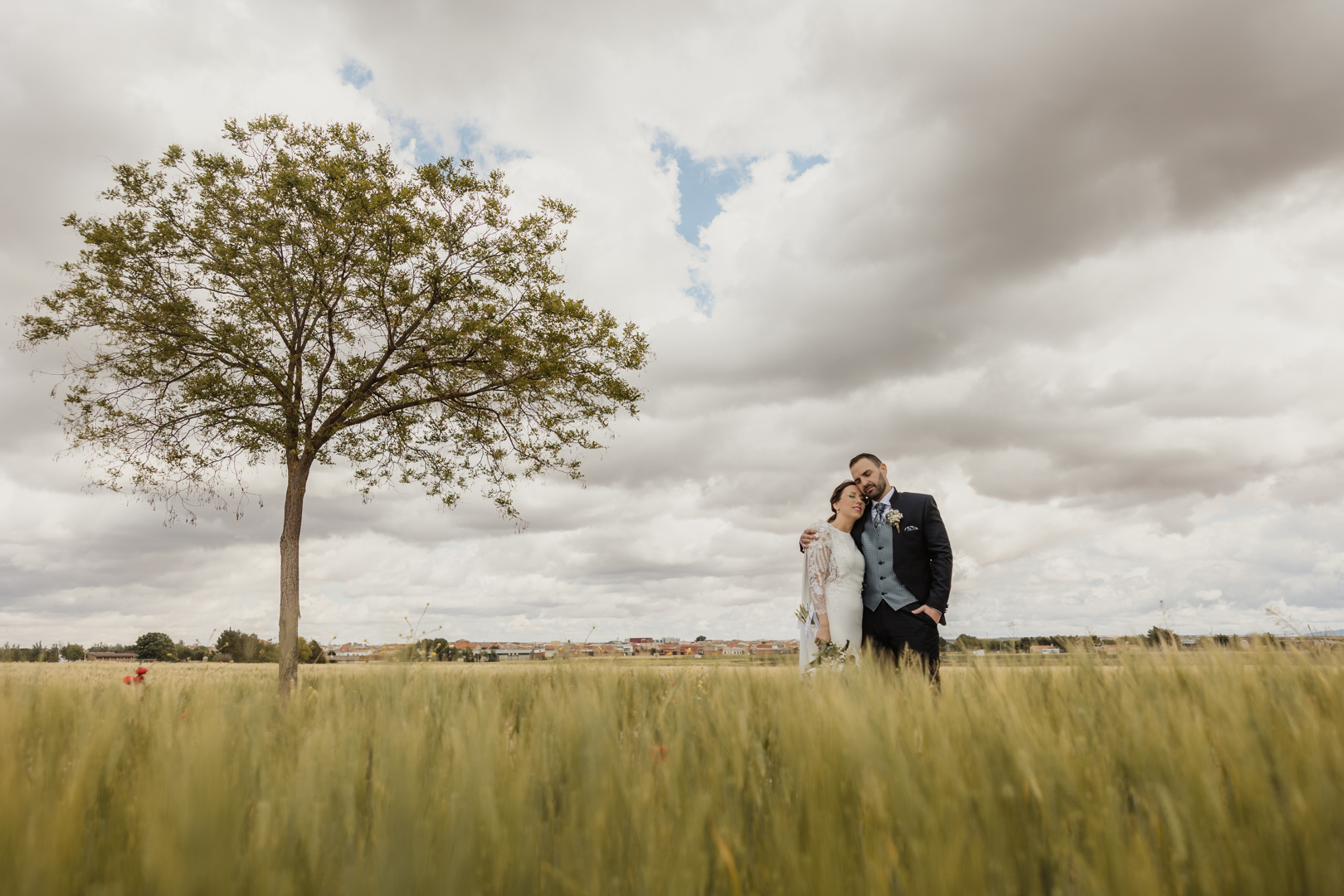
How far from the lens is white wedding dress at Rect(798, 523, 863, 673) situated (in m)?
7.48

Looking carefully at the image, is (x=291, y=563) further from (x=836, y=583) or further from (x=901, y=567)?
(x=901, y=567)

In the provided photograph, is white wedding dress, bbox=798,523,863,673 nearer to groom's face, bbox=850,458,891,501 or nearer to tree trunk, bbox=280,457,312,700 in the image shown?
groom's face, bbox=850,458,891,501

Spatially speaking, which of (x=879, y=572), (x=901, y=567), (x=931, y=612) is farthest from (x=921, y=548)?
(x=931, y=612)

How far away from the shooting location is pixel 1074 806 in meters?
1.89

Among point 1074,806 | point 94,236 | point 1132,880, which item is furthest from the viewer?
point 94,236

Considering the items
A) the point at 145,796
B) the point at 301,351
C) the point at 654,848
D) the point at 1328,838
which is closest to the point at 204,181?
the point at 301,351

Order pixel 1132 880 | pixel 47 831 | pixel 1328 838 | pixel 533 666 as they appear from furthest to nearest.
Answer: pixel 533 666 < pixel 47 831 < pixel 1328 838 < pixel 1132 880

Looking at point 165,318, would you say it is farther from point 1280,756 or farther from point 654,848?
point 1280,756

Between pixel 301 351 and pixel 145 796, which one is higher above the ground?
pixel 301 351

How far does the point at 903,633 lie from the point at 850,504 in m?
1.54

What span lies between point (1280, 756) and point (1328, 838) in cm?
63

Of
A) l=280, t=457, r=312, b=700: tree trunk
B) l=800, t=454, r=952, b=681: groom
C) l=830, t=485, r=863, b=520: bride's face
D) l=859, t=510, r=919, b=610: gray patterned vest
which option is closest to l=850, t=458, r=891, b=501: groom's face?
l=800, t=454, r=952, b=681: groom

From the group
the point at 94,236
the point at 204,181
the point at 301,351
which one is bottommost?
the point at 301,351

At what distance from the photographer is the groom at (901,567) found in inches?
276
